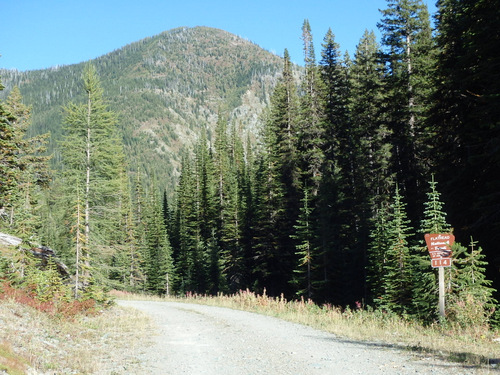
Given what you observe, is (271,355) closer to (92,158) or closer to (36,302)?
(36,302)

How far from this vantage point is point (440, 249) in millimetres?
10273

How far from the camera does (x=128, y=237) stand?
2018 inches

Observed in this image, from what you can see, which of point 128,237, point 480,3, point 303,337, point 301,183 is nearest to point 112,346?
point 303,337

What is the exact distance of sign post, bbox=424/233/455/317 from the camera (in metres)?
10.2

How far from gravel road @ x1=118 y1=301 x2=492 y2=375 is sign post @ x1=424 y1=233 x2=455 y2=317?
2.86m

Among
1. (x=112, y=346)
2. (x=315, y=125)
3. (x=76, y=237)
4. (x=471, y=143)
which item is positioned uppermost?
(x=315, y=125)

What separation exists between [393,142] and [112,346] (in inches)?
767

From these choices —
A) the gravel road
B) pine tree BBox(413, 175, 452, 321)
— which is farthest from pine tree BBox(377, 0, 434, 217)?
the gravel road

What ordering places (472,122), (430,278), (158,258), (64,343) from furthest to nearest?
(158,258), (472,122), (430,278), (64,343)

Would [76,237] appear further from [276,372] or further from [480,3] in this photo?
[480,3]

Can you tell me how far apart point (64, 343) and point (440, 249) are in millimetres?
10331

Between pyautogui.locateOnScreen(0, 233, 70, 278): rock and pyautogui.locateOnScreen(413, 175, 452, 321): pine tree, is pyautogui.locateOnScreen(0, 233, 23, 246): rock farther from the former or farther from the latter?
pyautogui.locateOnScreen(413, 175, 452, 321): pine tree

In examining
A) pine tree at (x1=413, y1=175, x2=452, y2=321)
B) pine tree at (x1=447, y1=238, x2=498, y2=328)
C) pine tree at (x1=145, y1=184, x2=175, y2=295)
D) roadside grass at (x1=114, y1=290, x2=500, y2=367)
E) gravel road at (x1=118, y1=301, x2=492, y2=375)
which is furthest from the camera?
pine tree at (x1=145, y1=184, x2=175, y2=295)

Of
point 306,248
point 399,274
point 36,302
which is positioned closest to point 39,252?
point 36,302
